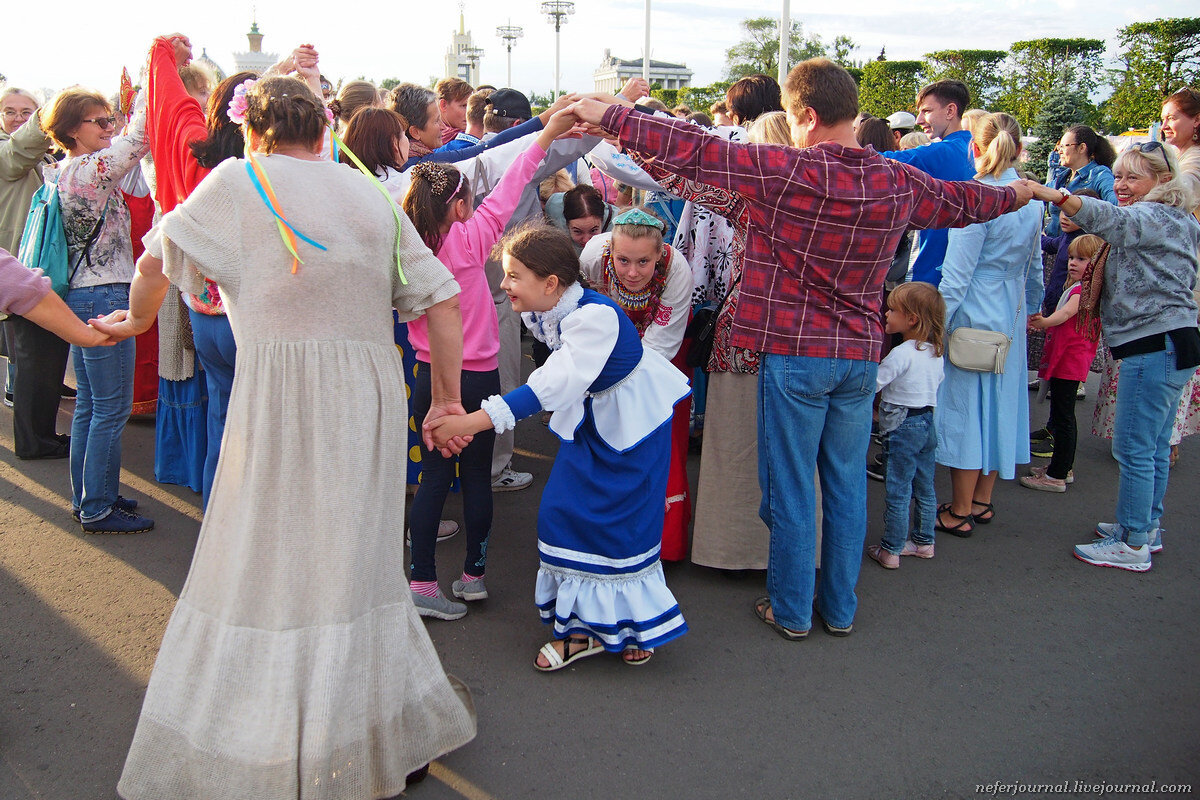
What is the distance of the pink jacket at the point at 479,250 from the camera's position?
3361 mm

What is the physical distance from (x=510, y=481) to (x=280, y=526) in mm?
2909

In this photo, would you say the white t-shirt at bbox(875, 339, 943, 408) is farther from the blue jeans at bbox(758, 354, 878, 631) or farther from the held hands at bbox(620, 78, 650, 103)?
the held hands at bbox(620, 78, 650, 103)

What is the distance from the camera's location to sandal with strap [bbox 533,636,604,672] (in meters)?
3.12

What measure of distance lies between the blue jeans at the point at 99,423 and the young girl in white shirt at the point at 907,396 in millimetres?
3723

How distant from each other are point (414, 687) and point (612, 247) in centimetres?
215

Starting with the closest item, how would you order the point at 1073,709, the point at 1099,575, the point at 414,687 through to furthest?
the point at 414,687
the point at 1073,709
the point at 1099,575

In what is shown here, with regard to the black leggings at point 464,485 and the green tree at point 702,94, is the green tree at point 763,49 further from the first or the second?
the black leggings at point 464,485

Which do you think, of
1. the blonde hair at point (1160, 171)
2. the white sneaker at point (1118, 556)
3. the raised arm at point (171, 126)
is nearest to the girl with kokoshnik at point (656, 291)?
the raised arm at point (171, 126)

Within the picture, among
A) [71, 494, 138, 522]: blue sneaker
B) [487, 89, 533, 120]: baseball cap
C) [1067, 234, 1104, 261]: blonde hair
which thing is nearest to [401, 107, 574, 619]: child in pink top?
[71, 494, 138, 522]: blue sneaker

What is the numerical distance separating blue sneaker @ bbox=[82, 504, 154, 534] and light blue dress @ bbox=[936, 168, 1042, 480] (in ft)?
13.7

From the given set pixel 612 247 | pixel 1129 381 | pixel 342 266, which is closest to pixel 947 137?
pixel 1129 381

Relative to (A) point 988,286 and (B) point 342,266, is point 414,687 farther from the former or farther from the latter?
(A) point 988,286

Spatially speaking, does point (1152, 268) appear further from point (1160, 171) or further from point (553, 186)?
point (553, 186)

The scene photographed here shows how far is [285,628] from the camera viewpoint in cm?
215
